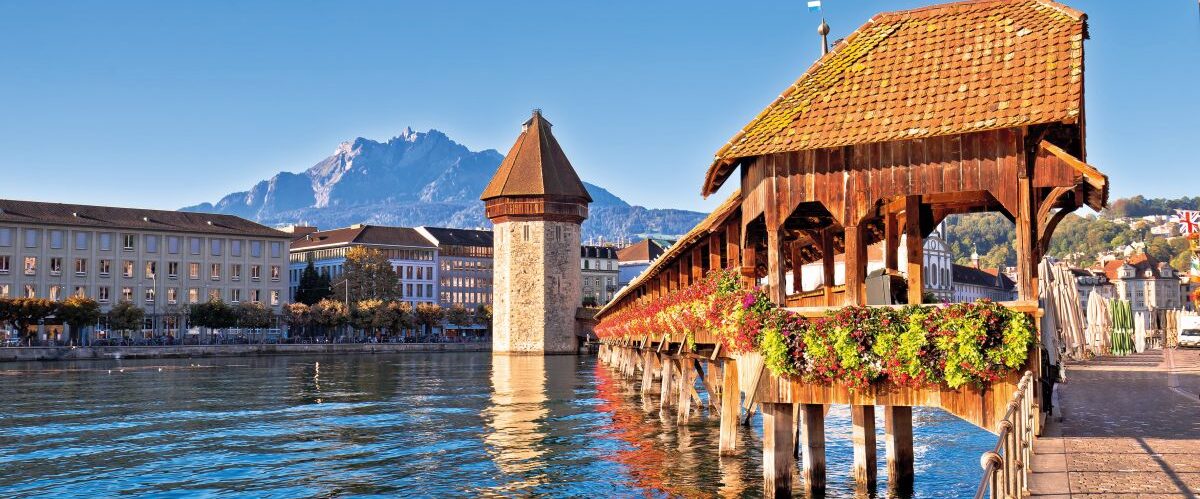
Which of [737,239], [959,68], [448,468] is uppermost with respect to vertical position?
[959,68]

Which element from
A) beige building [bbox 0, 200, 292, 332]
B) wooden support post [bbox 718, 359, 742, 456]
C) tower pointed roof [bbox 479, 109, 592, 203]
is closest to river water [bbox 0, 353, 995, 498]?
wooden support post [bbox 718, 359, 742, 456]

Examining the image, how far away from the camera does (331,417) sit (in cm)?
3316

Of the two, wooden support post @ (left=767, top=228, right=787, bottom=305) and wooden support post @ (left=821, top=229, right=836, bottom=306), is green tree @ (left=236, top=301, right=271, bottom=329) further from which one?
wooden support post @ (left=767, top=228, right=787, bottom=305)

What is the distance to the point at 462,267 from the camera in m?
159

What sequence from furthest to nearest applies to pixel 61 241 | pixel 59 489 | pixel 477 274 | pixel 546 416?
pixel 477 274, pixel 61 241, pixel 546 416, pixel 59 489

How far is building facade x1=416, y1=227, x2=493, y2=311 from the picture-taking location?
156 meters

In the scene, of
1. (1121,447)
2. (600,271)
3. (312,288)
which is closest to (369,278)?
(312,288)

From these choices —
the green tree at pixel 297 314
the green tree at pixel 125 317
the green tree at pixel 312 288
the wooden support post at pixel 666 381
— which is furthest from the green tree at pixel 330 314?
the wooden support post at pixel 666 381

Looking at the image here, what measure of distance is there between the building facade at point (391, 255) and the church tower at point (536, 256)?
5345cm

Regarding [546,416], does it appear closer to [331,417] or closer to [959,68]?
[331,417]

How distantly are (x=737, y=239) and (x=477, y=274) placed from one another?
141 m

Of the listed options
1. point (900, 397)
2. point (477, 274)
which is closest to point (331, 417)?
point (900, 397)

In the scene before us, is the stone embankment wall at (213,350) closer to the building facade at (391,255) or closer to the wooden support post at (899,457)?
the building facade at (391,255)

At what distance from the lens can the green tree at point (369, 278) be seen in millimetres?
123750
